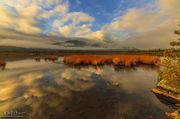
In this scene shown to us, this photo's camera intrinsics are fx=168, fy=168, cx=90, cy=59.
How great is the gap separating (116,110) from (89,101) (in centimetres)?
414

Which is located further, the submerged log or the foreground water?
the submerged log

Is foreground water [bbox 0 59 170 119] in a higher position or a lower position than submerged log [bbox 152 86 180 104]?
lower

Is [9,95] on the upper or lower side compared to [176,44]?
lower

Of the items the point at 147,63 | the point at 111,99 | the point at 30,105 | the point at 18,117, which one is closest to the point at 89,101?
the point at 111,99

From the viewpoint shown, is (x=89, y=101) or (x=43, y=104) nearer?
(x=43, y=104)

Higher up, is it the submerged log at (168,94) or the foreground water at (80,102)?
the submerged log at (168,94)

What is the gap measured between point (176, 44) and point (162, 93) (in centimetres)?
1491

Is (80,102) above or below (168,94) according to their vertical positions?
below

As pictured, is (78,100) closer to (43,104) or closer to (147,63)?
(43,104)

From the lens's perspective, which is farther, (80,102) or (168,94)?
(168,94)

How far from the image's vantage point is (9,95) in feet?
76.2

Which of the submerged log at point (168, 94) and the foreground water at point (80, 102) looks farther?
the submerged log at point (168, 94)

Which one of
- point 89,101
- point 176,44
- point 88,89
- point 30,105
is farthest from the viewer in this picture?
point 88,89

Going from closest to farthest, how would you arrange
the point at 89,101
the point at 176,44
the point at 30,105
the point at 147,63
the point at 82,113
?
the point at 176,44
the point at 82,113
the point at 30,105
the point at 89,101
the point at 147,63
